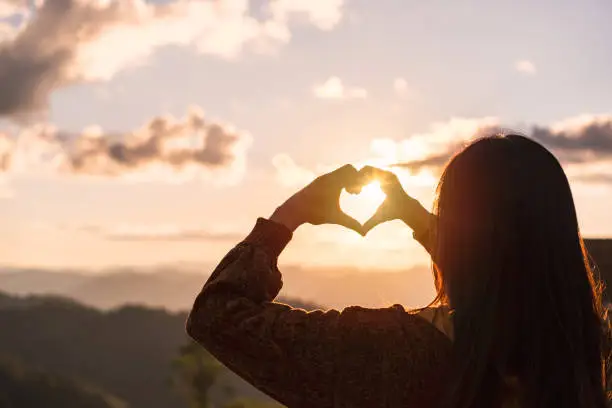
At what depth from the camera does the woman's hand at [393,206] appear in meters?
2.76

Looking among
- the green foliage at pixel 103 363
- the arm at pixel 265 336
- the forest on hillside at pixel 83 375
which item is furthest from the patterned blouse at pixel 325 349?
the green foliage at pixel 103 363

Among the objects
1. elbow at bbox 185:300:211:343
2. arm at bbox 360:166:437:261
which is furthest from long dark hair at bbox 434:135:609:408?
elbow at bbox 185:300:211:343

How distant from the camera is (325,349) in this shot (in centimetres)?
253

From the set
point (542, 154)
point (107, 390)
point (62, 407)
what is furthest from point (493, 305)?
point (107, 390)

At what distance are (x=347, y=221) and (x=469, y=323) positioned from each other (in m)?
0.54

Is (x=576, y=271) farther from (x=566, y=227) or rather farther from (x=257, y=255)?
(x=257, y=255)

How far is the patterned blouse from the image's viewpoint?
8.30ft

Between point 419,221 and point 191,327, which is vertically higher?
point 419,221

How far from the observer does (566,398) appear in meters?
2.57

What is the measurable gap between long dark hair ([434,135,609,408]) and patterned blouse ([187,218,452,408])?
0.11m

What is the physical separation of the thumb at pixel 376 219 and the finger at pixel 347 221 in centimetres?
2

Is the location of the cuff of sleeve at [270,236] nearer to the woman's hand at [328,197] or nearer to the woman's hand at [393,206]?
the woman's hand at [328,197]

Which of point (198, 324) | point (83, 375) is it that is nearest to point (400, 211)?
point (198, 324)

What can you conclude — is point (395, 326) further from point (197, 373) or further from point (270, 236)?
point (197, 373)
